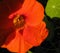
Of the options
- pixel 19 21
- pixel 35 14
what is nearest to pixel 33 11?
pixel 35 14

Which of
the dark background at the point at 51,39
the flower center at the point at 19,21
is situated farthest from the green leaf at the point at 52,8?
the flower center at the point at 19,21

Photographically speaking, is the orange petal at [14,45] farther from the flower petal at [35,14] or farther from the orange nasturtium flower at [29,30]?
the flower petal at [35,14]

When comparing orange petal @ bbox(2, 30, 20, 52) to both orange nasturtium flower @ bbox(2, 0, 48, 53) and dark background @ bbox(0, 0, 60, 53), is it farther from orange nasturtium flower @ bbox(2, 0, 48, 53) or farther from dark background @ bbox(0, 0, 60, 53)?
dark background @ bbox(0, 0, 60, 53)

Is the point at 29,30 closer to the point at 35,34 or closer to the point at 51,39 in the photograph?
the point at 35,34

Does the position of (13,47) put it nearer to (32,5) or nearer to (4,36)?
(4,36)

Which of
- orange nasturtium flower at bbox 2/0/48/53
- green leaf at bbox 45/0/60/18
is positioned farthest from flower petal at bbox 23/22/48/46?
green leaf at bbox 45/0/60/18

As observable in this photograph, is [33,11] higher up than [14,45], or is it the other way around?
[33,11]
